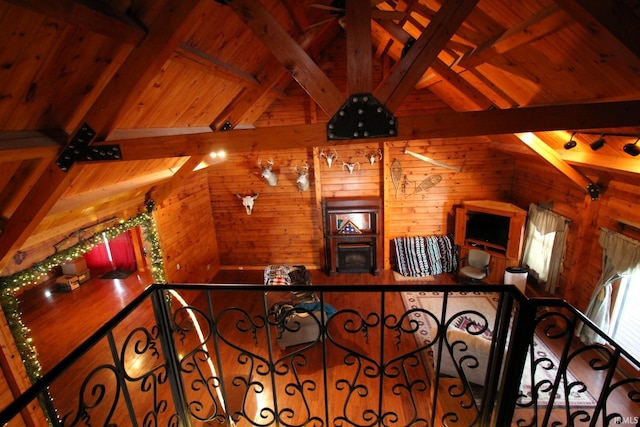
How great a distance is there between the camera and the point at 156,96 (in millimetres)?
2789

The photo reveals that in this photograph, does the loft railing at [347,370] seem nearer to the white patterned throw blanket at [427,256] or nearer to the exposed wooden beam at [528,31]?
the white patterned throw blanket at [427,256]

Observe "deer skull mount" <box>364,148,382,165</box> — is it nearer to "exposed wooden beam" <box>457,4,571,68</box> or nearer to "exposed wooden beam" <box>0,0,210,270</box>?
"exposed wooden beam" <box>457,4,571,68</box>

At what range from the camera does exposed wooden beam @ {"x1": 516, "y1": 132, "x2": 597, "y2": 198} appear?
13.0ft

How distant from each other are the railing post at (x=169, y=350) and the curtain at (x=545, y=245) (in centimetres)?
542

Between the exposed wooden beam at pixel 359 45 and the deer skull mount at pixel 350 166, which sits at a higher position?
the exposed wooden beam at pixel 359 45

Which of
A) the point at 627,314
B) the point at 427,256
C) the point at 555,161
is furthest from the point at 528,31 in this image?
the point at 427,256

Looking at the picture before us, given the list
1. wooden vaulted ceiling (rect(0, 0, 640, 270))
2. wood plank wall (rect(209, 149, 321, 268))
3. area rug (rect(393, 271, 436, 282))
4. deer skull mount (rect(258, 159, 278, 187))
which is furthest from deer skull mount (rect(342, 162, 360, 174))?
wooden vaulted ceiling (rect(0, 0, 640, 270))

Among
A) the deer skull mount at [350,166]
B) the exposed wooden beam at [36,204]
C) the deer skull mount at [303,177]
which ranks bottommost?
the deer skull mount at [303,177]

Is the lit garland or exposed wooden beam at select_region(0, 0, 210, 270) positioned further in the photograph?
the lit garland

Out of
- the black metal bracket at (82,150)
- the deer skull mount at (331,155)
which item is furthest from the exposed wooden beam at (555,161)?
the black metal bracket at (82,150)

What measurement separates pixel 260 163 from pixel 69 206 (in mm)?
3765

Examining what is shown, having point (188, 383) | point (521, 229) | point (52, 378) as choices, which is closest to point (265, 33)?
point (52, 378)

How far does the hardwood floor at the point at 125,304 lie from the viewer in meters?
4.08

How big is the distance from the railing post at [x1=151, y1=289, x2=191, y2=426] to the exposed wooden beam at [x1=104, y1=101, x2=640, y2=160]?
1379 mm
